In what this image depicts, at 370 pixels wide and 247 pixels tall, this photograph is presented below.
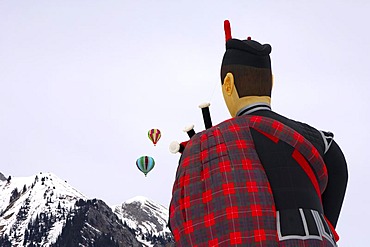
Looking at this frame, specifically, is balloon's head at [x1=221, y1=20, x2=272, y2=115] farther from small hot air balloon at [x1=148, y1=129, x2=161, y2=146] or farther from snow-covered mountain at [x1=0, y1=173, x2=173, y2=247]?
snow-covered mountain at [x1=0, y1=173, x2=173, y2=247]

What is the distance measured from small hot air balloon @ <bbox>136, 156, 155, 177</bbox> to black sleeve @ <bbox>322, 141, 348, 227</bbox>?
5339 centimetres

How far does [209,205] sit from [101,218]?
143m

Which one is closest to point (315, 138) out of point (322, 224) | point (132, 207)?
point (322, 224)

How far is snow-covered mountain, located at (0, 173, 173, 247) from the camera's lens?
468 feet

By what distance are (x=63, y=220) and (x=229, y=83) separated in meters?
146

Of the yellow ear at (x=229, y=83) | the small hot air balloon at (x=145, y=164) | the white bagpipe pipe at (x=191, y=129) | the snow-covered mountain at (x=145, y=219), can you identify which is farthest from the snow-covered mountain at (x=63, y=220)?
the yellow ear at (x=229, y=83)

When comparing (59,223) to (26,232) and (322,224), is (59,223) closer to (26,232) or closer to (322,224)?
(26,232)

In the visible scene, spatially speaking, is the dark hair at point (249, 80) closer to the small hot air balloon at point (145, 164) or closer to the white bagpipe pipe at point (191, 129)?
the white bagpipe pipe at point (191, 129)

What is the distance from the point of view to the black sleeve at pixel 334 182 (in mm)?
5562

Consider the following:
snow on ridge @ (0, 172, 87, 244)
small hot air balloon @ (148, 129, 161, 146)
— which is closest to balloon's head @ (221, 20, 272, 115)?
small hot air balloon @ (148, 129, 161, 146)

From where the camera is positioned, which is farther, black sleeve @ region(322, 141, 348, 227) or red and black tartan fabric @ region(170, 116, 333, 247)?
black sleeve @ region(322, 141, 348, 227)

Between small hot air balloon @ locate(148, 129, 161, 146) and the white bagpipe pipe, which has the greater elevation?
small hot air balloon @ locate(148, 129, 161, 146)

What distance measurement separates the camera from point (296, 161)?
5191 millimetres

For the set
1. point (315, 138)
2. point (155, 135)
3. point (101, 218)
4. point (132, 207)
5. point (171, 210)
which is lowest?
point (171, 210)
